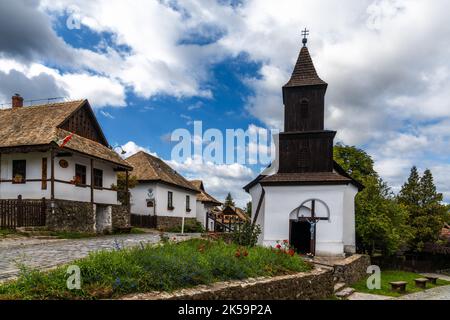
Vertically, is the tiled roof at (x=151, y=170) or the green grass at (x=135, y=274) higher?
the tiled roof at (x=151, y=170)

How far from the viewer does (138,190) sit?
30234 millimetres

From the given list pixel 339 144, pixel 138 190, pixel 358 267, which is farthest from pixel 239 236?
pixel 339 144

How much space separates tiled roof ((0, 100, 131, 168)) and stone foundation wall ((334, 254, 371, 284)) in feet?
45.8

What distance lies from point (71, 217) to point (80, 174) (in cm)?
346

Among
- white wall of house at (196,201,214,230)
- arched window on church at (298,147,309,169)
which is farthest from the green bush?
white wall of house at (196,201,214,230)

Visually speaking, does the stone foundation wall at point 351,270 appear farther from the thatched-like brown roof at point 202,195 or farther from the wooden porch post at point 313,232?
the thatched-like brown roof at point 202,195

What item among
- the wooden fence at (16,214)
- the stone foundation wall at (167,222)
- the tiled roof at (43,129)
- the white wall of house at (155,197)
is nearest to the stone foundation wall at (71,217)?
the wooden fence at (16,214)

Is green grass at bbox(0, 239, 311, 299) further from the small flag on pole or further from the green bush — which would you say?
the small flag on pole

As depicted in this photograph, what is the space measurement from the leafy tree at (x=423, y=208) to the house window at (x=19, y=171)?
27695 mm

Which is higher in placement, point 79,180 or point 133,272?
point 79,180

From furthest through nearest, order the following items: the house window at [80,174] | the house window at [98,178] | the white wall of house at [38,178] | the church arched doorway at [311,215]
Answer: the house window at [98,178] < the house window at [80,174] < the white wall of house at [38,178] < the church arched doorway at [311,215]

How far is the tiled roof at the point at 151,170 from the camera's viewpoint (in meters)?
30.2

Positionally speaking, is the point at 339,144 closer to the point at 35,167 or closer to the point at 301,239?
the point at 301,239
